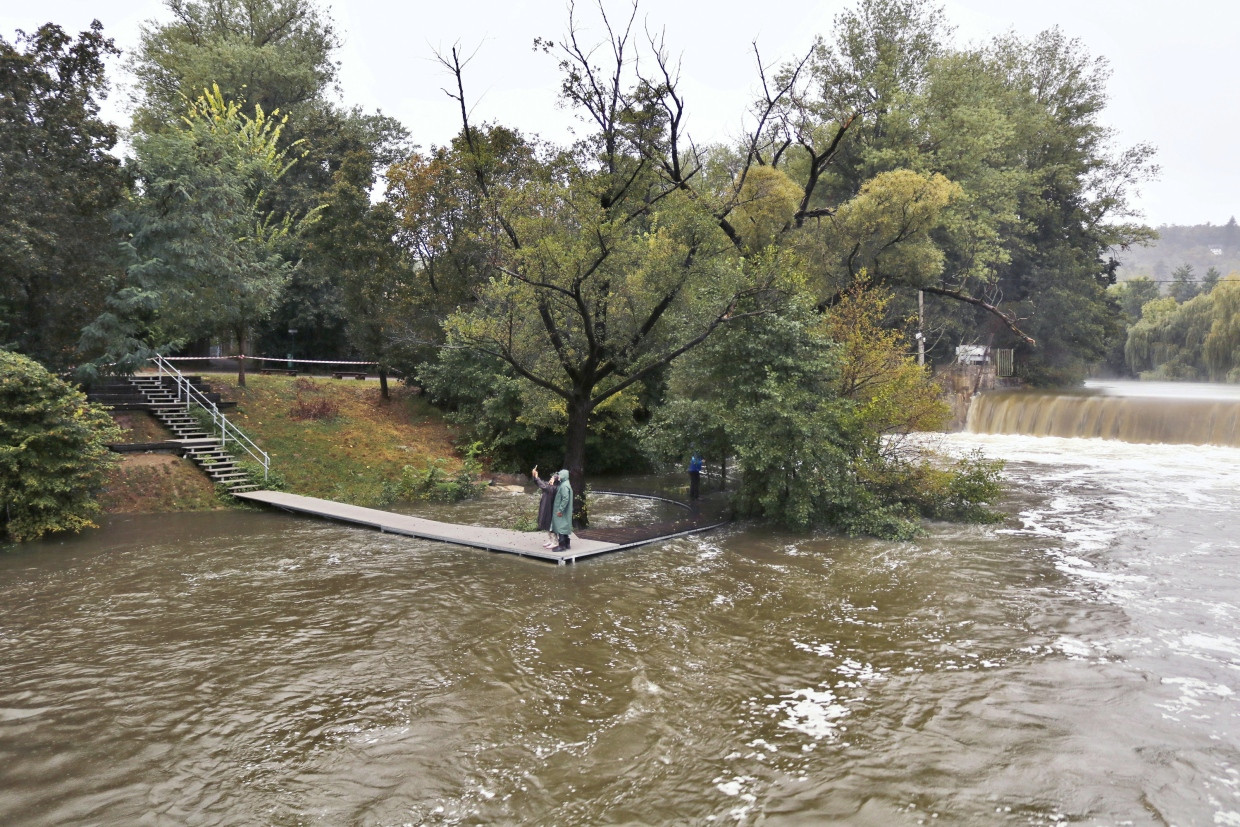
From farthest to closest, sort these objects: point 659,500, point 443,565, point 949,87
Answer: point 949,87, point 659,500, point 443,565

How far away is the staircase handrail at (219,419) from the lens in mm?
21844

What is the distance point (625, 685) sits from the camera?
28.3 ft

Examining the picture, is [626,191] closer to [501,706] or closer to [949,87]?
[501,706]

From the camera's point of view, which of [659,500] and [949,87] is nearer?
[659,500]

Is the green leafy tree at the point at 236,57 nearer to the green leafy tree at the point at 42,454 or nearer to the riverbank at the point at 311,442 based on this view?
the riverbank at the point at 311,442

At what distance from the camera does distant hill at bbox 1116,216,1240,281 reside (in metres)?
162

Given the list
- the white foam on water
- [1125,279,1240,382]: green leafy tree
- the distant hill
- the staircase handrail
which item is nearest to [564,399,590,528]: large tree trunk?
the white foam on water

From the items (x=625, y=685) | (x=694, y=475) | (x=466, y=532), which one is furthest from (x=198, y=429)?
(x=625, y=685)

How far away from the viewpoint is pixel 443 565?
544 inches

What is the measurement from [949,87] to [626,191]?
26.9 meters

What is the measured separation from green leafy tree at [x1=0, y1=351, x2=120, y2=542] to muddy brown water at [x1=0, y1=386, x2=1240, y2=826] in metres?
0.74

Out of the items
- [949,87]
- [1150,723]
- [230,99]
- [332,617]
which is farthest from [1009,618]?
[230,99]

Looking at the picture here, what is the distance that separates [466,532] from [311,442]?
1087 cm

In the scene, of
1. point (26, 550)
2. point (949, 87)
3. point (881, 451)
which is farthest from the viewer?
point (949, 87)
